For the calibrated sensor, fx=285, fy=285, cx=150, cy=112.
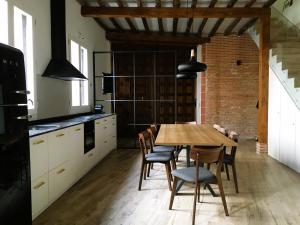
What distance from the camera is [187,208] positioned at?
3227mm

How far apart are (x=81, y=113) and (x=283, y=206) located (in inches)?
170

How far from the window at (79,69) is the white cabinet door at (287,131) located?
13.6 ft

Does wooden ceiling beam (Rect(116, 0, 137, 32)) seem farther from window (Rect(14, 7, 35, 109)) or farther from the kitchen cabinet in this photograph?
the kitchen cabinet

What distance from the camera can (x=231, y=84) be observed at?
850cm

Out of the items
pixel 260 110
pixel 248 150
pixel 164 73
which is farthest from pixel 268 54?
pixel 164 73

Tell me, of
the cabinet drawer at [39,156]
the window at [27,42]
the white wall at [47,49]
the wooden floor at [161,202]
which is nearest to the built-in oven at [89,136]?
the wooden floor at [161,202]

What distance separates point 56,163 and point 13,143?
1.54 metres

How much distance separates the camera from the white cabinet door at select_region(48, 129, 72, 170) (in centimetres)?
328

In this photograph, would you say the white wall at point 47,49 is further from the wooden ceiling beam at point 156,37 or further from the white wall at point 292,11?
the white wall at point 292,11

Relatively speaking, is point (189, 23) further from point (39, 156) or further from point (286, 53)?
point (39, 156)

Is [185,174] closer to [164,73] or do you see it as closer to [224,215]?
[224,215]

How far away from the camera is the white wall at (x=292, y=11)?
6.00 metres

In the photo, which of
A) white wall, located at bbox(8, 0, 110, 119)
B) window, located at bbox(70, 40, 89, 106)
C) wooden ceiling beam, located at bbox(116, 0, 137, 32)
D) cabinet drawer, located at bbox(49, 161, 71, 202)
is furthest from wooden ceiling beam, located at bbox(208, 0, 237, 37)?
cabinet drawer, located at bbox(49, 161, 71, 202)

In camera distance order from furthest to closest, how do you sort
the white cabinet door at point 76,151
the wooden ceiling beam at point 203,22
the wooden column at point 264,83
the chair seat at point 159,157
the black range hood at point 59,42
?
the wooden column at point 264,83, the wooden ceiling beam at point 203,22, the black range hood at point 59,42, the white cabinet door at point 76,151, the chair seat at point 159,157
